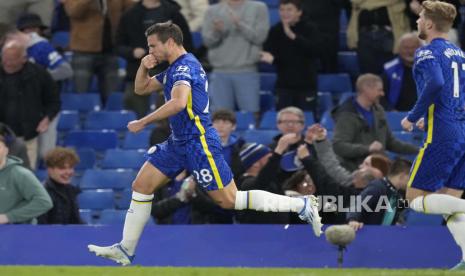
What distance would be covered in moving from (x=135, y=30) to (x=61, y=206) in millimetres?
3442

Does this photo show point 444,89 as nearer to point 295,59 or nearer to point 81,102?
point 295,59

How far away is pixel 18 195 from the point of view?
12.3 metres

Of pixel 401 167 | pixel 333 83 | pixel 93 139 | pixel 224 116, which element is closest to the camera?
pixel 401 167

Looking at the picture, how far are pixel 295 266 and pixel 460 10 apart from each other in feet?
18.7

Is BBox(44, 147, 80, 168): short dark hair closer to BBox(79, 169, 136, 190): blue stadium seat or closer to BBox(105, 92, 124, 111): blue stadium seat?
BBox(79, 169, 136, 190): blue stadium seat

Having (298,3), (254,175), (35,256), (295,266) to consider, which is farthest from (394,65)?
(35,256)

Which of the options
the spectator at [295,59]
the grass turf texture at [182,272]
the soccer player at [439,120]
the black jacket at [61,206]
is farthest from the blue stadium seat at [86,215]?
the soccer player at [439,120]

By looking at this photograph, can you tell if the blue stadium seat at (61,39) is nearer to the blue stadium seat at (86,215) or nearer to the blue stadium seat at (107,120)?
the blue stadium seat at (107,120)

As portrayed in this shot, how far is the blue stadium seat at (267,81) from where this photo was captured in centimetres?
1600

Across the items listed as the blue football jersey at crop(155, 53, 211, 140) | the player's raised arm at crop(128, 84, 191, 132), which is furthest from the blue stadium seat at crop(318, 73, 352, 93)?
the player's raised arm at crop(128, 84, 191, 132)

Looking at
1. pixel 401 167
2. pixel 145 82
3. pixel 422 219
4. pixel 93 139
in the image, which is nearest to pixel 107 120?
pixel 93 139

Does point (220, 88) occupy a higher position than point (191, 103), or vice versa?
point (191, 103)

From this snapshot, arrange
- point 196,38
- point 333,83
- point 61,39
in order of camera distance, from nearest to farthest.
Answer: point 333,83 → point 196,38 → point 61,39

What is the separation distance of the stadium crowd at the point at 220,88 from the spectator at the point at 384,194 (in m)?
0.61
